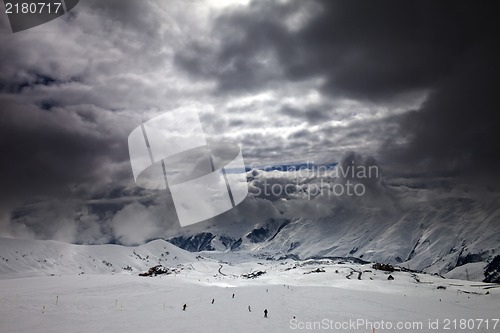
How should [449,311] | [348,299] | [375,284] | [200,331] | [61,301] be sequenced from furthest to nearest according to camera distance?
[375,284], [348,299], [449,311], [61,301], [200,331]

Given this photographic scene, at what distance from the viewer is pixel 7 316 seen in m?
34.7

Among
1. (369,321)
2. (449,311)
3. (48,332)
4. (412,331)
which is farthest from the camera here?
(449,311)

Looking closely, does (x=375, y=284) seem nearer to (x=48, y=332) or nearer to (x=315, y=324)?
(x=315, y=324)

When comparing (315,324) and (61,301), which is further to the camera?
(61,301)

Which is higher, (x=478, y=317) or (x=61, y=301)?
(x=61, y=301)

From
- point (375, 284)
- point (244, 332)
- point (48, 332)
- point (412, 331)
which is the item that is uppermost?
point (48, 332)

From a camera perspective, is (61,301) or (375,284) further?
(375,284)

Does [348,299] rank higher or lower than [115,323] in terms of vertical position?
lower

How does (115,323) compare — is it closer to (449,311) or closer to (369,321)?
(369,321)

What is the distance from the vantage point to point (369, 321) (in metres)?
42.0

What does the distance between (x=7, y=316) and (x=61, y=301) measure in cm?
1224

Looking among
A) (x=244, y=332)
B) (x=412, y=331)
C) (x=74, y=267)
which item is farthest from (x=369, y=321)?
(x=74, y=267)

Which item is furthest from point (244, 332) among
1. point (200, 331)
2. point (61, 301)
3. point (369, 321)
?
point (61, 301)

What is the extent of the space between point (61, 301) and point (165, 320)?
1842 centimetres
